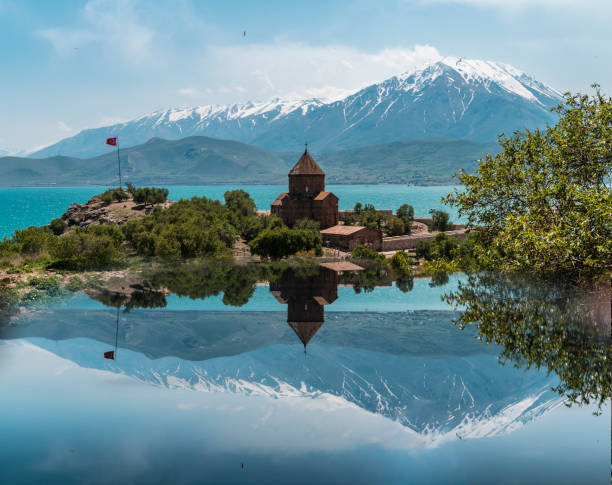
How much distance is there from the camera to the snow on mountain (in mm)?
5379

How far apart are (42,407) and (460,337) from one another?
228 inches

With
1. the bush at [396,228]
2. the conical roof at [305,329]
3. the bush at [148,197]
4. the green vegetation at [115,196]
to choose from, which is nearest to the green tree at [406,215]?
the bush at [396,228]

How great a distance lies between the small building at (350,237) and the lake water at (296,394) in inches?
1639

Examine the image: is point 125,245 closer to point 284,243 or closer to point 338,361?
point 284,243

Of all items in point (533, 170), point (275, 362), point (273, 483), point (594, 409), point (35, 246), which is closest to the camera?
point (273, 483)

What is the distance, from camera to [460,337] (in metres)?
7.77

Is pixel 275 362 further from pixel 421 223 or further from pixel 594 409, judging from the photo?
pixel 421 223

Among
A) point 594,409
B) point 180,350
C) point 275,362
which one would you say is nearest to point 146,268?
point 180,350

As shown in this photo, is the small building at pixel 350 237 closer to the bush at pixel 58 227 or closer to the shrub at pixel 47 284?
the bush at pixel 58 227

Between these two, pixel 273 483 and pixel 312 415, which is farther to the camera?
pixel 312 415

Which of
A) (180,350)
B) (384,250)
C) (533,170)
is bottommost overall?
(384,250)

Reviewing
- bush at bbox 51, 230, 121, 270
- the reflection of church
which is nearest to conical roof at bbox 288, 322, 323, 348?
the reflection of church

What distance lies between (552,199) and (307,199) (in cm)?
4651

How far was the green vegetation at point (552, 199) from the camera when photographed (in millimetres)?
8688
